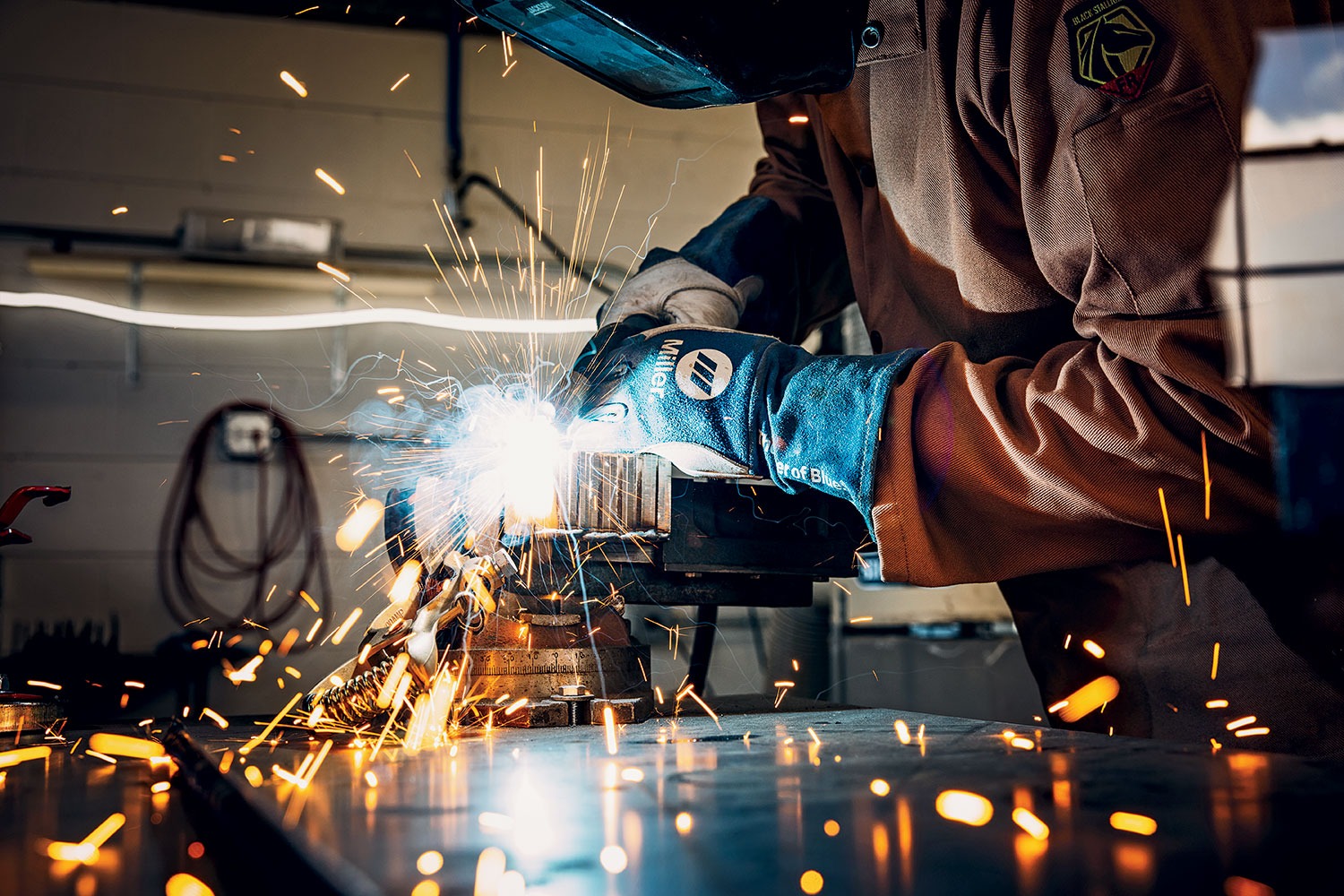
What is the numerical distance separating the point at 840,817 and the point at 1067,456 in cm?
76

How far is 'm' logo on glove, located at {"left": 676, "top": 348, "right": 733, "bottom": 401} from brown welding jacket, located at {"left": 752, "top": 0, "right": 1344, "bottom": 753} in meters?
0.32

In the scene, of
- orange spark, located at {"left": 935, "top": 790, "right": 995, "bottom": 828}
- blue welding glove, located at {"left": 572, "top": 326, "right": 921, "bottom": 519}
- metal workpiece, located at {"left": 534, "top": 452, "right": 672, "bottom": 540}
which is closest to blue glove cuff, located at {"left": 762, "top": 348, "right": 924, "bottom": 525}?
blue welding glove, located at {"left": 572, "top": 326, "right": 921, "bottom": 519}

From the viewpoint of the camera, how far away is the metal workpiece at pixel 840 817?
50cm

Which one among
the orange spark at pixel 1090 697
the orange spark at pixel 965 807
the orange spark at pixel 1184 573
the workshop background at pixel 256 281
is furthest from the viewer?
the workshop background at pixel 256 281

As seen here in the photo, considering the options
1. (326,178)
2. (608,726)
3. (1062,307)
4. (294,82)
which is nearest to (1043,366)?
(1062,307)

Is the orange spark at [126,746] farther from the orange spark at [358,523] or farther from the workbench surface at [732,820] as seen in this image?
the orange spark at [358,523]

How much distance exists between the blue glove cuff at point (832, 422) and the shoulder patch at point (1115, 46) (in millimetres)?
423

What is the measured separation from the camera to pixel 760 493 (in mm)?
1594

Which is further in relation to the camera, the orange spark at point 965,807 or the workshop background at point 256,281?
the workshop background at point 256,281

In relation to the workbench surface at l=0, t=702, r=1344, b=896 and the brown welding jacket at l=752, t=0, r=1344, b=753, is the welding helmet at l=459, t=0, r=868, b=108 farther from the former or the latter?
the workbench surface at l=0, t=702, r=1344, b=896

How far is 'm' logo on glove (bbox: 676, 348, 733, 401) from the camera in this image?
1527 millimetres

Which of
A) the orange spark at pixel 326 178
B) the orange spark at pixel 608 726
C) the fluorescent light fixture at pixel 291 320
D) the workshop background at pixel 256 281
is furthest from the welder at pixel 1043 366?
the orange spark at pixel 326 178

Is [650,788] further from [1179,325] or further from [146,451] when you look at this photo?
[146,451]

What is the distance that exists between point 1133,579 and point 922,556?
341 mm
